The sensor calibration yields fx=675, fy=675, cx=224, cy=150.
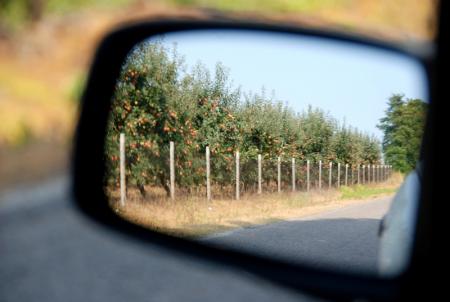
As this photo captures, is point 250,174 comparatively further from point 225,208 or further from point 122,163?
point 122,163

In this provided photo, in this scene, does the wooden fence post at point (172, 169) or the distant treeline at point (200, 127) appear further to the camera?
the wooden fence post at point (172, 169)

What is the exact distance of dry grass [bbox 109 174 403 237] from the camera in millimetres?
2465

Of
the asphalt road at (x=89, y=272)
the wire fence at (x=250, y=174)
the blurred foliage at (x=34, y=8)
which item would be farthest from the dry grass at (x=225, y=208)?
the blurred foliage at (x=34, y=8)

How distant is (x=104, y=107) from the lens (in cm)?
240

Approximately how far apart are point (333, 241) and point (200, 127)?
3.79ft

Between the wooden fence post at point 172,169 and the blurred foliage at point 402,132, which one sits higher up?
the blurred foliage at point 402,132

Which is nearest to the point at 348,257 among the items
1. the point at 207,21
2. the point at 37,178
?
the point at 207,21

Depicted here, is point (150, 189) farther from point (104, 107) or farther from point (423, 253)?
point (423, 253)

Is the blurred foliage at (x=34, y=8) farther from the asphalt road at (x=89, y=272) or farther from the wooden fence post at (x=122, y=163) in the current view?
the wooden fence post at (x=122, y=163)

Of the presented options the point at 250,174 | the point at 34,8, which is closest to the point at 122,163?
the point at 250,174

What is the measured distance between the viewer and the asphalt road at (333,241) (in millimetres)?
1949

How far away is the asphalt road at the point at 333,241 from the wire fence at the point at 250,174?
0.39ft

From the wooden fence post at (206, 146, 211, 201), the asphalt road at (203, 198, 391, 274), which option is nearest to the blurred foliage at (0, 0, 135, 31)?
the wooden fence post at (206, 146, 211, 201)

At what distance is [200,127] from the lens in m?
3.65
